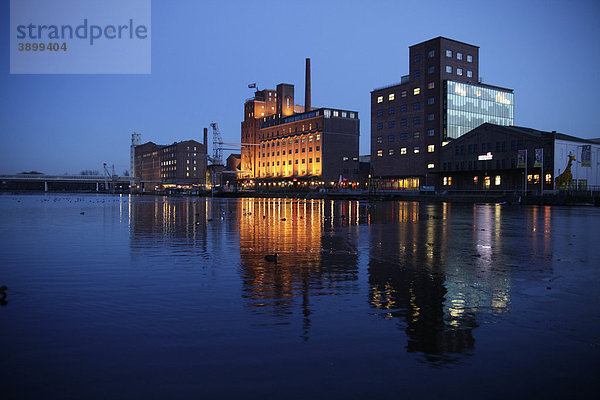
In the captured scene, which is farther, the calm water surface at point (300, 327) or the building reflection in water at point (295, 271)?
the building reflection in water at point (295, 271)

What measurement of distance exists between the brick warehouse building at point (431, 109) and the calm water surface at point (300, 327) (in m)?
88.3

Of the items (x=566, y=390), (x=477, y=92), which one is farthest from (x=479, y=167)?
(x=566, y=390)

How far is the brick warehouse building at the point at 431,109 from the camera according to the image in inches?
3844

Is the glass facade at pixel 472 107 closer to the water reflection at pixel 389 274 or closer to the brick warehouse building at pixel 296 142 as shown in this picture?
the brick warehouse building at pixel 296 142

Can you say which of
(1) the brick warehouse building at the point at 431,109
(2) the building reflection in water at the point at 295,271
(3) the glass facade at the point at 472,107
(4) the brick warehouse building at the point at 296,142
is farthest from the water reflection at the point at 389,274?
(4) the brick warehouse building at the point at 296,142

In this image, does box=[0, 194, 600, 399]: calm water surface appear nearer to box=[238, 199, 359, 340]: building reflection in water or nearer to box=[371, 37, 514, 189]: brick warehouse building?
box=[238, 199, 359, 340]: building reflection in water

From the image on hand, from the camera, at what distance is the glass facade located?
97.8m

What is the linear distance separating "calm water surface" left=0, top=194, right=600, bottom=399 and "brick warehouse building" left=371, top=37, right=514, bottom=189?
88268mm

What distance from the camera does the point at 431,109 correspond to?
9925 cm

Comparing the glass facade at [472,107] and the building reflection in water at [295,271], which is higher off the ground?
the glass facade at [472,107]

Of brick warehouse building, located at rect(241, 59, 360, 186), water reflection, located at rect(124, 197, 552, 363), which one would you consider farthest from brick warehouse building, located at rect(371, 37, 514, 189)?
water reflection, located at rect(124, 197, 552, 363)

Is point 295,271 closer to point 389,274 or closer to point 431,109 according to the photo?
point 389,274

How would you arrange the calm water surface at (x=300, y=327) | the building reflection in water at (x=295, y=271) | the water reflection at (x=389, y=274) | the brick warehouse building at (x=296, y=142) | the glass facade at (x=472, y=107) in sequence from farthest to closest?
the brick warehouse building at (x=296, y=142) → the glass facade at (x=472, y=107) → the building reflection in water at (x=295, y=271) → the water reflection at (x=389, y=274) → the calm water surface at (x=300, y=327)

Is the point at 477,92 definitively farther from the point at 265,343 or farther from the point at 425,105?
the point at 265,343
